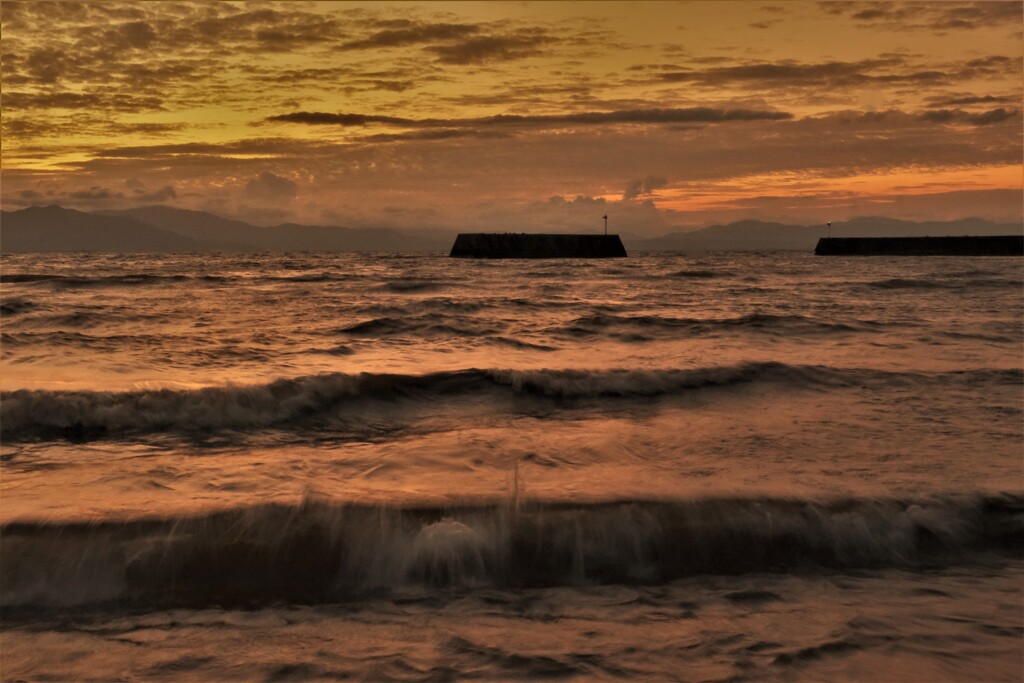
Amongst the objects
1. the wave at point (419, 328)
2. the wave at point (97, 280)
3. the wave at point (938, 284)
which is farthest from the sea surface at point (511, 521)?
the wave at point (97, 280)

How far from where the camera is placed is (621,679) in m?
3.46

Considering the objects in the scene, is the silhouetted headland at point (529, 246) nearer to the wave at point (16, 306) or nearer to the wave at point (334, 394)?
the wave at point (16, 306)

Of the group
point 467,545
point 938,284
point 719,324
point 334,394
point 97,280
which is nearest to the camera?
point 467,545

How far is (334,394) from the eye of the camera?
10109 mm

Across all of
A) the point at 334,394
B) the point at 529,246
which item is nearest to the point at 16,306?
the point at 334,394

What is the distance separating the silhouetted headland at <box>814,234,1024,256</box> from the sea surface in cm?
10073

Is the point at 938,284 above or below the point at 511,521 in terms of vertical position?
above

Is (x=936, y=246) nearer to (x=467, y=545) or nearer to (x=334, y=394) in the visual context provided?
(x=334, y=394)

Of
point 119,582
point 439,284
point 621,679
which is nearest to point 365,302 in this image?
point 439,284

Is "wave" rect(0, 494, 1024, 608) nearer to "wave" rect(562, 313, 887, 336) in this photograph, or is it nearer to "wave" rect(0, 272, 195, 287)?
"wave" rect(562, 313, 887, 336)

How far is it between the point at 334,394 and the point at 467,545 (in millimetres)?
5536

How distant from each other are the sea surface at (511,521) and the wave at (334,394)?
2.1 inches

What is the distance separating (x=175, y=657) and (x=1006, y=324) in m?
20.4

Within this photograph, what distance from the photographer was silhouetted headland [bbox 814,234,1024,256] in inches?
3807
